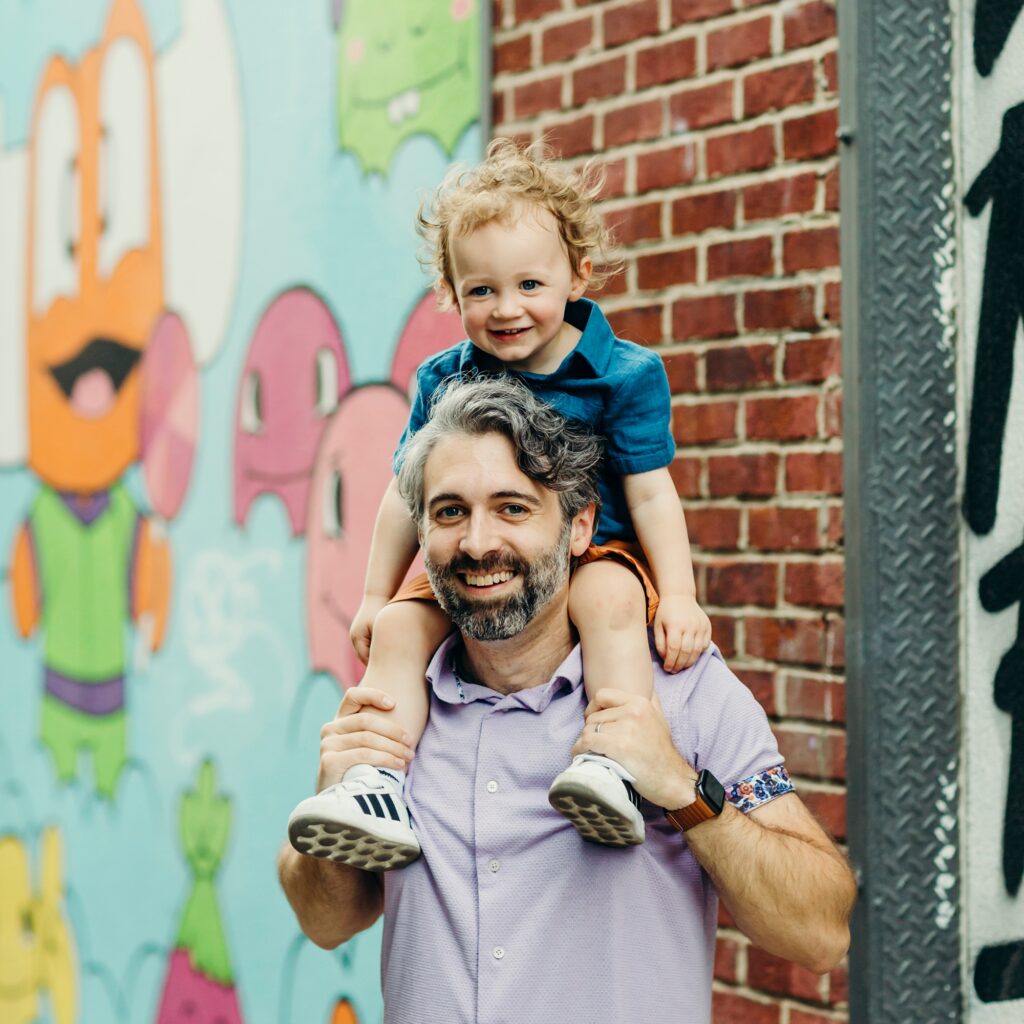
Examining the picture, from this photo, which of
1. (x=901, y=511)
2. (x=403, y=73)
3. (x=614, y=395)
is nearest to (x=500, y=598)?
(x=614, y=395)

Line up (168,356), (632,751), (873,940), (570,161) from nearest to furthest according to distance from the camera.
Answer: (632,751) → (873,940) → (570,161) → (168,356)

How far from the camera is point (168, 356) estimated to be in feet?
18.1

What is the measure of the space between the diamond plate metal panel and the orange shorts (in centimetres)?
71

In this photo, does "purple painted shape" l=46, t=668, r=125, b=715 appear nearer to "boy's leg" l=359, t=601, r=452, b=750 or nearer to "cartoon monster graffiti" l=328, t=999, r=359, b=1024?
"cartoon monster graffiti" l=328, t=999, r=359, b=1024

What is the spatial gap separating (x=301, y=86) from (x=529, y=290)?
8.50 ft

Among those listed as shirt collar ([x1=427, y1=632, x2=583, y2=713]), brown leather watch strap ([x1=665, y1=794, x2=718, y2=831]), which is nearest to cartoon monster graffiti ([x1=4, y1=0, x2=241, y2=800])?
shirt collar ([x1=427, y1=632, x2=583, y2=713])

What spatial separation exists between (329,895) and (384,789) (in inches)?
11.2

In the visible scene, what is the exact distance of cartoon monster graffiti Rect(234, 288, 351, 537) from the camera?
4.83 metres

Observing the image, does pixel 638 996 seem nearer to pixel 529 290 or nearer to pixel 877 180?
pixel 529 290

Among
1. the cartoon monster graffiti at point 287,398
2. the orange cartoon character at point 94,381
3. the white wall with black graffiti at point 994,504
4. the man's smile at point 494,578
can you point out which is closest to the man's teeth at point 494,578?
the man's smile at point 494,578

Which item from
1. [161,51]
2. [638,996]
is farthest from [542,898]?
[161,51]

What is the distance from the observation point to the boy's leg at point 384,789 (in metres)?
2.34

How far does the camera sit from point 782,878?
2.35 metres

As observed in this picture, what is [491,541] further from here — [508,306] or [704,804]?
[704,804]
